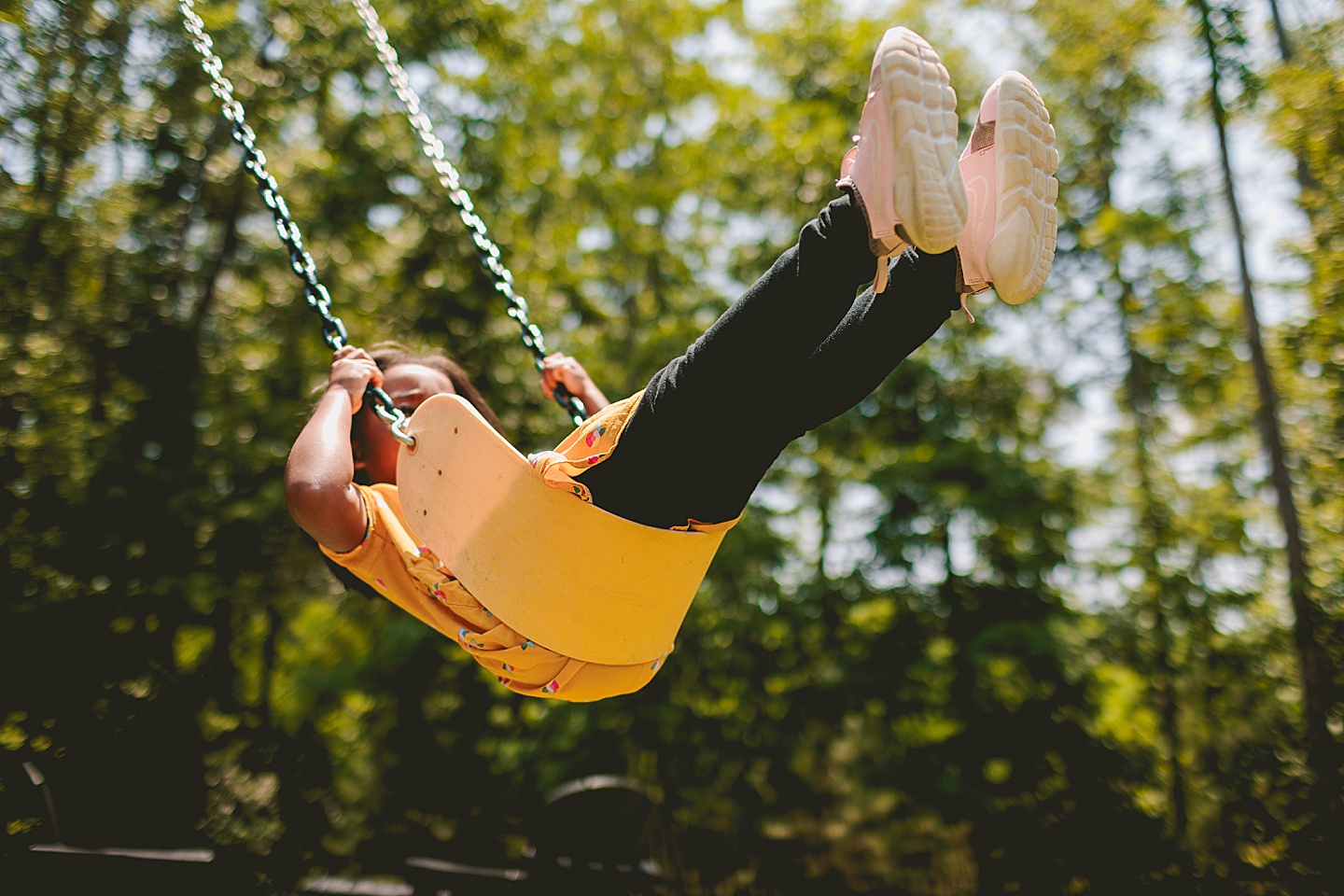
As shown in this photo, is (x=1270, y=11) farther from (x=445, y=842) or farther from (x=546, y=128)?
(x=445, y=842)

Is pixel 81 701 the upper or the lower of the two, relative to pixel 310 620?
lower

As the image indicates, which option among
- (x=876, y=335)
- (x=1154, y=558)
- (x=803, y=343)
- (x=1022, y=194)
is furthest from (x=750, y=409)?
(x=1154, y=558)

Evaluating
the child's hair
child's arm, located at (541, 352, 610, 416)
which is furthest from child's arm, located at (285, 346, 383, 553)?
child's arm, located at (541, 352, 610, 416)

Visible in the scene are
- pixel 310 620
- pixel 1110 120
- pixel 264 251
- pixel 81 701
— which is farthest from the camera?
pixel 310 620

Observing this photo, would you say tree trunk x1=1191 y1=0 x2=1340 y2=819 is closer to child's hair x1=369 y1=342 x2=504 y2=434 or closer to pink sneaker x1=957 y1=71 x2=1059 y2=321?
pink sneaker x1=957 y1=71 x2=1059 y2=321

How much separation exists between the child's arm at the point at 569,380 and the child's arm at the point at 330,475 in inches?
27.9

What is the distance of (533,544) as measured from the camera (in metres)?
1.85

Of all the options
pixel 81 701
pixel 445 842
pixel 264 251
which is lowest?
pixel 445 842

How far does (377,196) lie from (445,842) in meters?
5.80

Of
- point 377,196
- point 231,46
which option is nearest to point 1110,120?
point 377,196

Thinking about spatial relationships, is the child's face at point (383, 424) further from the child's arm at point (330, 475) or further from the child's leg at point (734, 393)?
the child's leg at point (734, 393)

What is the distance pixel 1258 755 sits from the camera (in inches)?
245

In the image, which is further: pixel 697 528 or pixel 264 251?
pixel 264 251

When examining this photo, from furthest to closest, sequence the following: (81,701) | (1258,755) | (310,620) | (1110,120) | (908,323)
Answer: (310,620) → (1110,120) → (1258,755) → (81,701) → (908,323)
